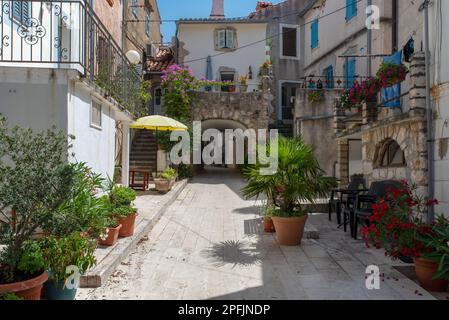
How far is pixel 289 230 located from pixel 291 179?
830mm

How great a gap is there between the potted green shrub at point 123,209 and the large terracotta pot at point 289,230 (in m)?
2.32

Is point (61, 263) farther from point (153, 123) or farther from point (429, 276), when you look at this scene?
point (153, 123)

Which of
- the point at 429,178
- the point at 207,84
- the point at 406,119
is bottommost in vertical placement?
the point at 429,178

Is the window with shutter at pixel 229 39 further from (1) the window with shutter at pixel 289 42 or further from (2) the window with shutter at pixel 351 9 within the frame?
(2) the window with shutter at pixel 351 9

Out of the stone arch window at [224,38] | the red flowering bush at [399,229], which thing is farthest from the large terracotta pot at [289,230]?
the stone arch window at [224,38]

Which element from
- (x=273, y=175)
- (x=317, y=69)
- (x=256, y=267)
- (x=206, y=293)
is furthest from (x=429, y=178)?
(x=317, y=69)

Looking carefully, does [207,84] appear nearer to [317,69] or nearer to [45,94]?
[317,69]

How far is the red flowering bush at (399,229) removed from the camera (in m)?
4.36

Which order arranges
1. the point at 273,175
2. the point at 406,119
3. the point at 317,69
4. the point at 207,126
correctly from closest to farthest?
the point at 273,175 → the point at 406,119 → the point at 317,69 → the point at 207,126

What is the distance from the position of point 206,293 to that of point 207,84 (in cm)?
1437

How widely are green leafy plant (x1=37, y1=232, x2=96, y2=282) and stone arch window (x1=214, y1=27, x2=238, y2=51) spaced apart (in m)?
18.3

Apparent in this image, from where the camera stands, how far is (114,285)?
430cm

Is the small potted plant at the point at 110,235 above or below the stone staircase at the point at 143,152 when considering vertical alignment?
below
